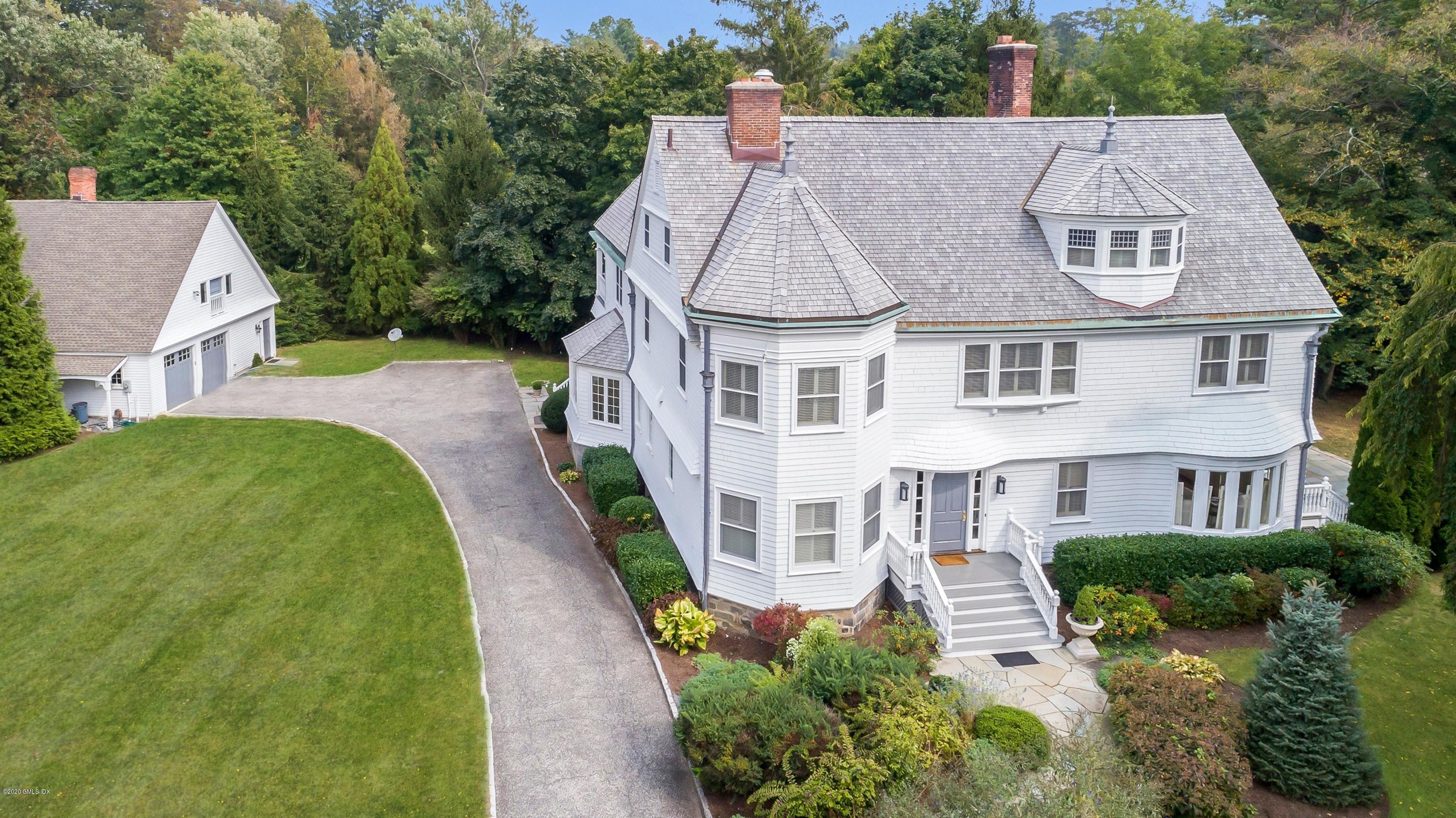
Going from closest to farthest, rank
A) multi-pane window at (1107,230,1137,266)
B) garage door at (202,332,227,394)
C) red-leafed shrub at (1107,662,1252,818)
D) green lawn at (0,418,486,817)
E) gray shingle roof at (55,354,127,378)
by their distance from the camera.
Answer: red-leafed shrub at (1107,662,1252,818), green lawn at (0,418,486,817), multi-pane window at (1107,230,1137,266), gray shingle roof at (55,354,127,378), garage door at (202,332,227,394)

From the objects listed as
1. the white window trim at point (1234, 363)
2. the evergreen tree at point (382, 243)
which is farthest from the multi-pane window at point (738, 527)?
the evergreen tree at point (382, 243)

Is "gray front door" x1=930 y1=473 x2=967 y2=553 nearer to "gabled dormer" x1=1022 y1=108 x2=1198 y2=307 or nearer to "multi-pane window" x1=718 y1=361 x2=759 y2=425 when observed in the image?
"multi-pane window" x1=718 y1=361 x2=759 y2=425

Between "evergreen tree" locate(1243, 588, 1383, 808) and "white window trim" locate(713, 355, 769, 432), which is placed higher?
"white window trim" locate(713, 355, 769, 432)

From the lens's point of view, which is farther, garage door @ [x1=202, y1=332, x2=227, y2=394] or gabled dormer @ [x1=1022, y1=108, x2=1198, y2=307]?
garage door @ [x1=202, y1=332, x2=227, y2=394]

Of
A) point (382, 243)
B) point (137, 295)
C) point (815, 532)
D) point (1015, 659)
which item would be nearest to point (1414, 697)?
point (1015, 659)

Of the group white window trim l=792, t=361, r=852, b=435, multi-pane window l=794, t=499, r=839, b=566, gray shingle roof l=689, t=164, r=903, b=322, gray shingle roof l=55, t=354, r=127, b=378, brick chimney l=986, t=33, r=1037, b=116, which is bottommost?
multi-pane window l=794, t=499, r=839, b=566

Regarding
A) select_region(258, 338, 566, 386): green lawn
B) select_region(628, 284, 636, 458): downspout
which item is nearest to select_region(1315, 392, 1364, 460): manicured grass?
select_region(628, 284, 636, 458): downspout

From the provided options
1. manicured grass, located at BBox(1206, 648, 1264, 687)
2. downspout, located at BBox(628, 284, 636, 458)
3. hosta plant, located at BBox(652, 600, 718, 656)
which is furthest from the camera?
downspout, located at BBox(628, 284, 636, 458)
